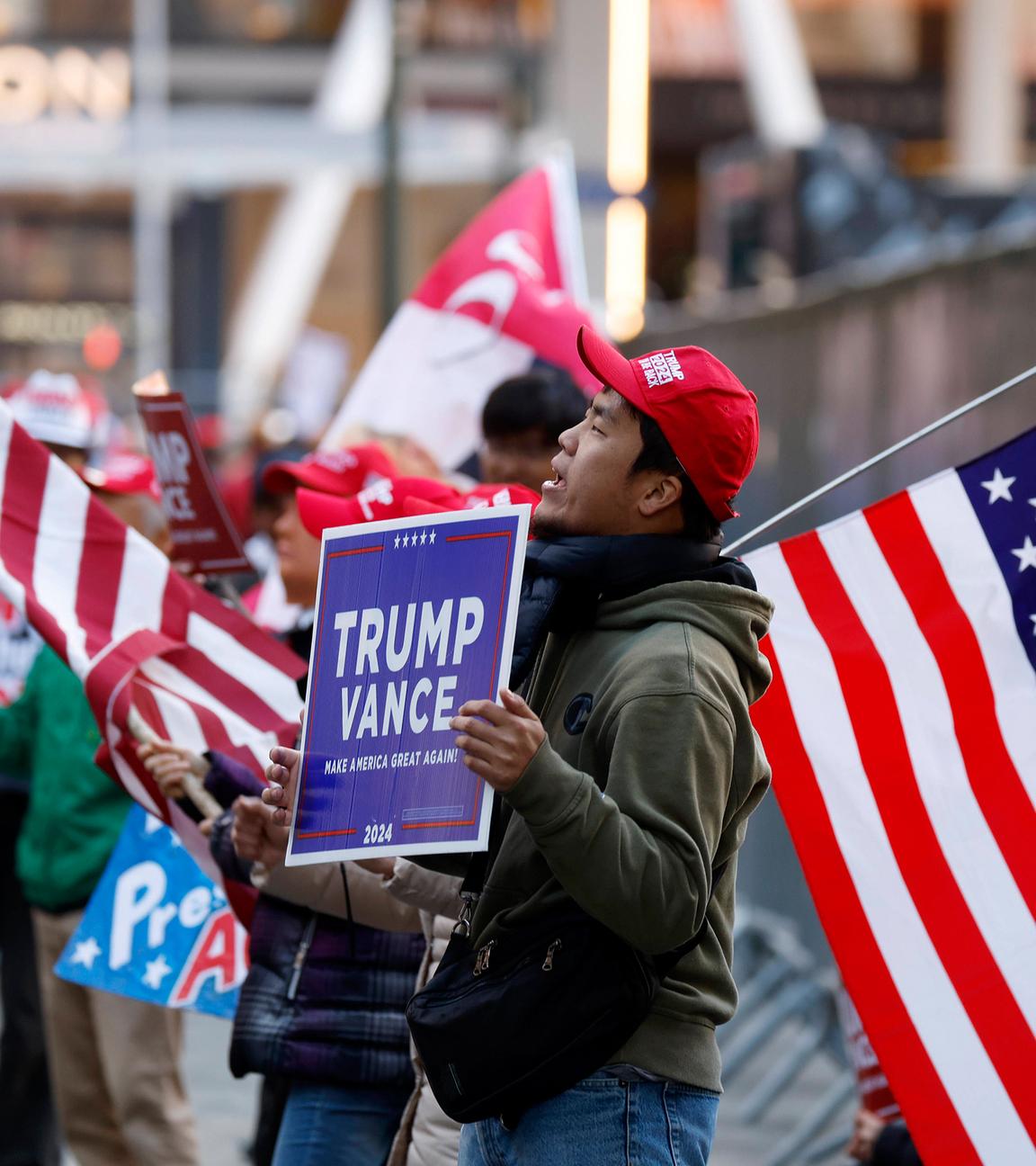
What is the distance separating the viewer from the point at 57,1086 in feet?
18.9

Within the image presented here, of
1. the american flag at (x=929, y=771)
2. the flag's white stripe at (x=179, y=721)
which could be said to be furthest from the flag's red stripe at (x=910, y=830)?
the flag's white stripe at (x=179, y=721)

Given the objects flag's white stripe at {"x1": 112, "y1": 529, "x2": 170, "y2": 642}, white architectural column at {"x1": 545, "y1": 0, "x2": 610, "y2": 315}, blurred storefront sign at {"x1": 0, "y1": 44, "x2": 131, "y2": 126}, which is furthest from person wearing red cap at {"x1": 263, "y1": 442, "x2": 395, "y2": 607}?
blurred storefront sign at {"x1": 0, "y1": 44, "x2": 131, "y2": 126}

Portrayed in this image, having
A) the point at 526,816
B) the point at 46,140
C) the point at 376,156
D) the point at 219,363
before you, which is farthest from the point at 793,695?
the point at 219,363

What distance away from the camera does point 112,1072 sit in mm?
5555

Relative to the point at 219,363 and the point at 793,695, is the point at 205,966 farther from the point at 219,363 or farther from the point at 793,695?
the point at 219,363

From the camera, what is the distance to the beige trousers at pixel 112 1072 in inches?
219

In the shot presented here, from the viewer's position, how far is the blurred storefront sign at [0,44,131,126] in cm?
3506

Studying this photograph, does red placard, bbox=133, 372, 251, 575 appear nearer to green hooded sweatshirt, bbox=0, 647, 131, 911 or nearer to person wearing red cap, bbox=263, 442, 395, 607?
person wearing red cap, bbox=263, 442, 395, 607

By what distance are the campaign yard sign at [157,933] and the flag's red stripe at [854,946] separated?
5.14 feet

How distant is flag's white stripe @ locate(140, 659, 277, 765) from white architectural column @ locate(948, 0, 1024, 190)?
2712 centimetres

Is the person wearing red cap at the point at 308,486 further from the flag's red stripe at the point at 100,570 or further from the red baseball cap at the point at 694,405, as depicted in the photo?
the red baseball cap at the point at 694,405

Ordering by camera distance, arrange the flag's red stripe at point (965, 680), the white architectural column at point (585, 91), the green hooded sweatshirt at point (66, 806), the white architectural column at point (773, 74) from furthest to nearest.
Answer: the white architectural column at point (773, 74), the white architectural column at point (585, 91), the green hooded sweatshirt at point (66, 806), the flag's red stripe at point (965, 680)

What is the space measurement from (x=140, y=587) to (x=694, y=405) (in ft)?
7.16

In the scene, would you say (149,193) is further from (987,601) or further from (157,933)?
(987,601)
